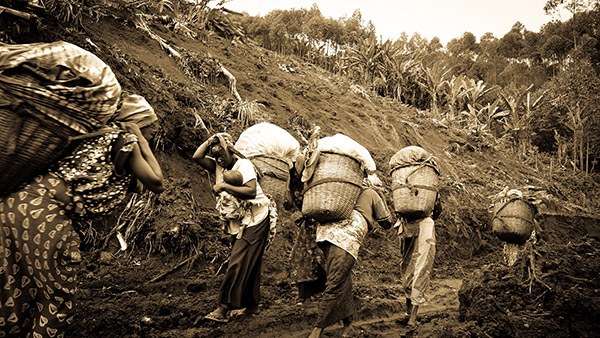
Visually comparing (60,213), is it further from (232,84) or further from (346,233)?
(232,84)

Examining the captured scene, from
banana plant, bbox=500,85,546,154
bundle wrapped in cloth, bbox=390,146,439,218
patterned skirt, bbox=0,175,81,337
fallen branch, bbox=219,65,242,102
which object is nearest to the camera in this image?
patterned skirt, bbox=0,175,81,337

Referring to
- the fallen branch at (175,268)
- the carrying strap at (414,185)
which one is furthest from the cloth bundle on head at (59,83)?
the carrying strap at (414,185)

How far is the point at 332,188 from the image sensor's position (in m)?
4.06

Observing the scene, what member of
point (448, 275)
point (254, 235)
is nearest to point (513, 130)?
point (448, 275)

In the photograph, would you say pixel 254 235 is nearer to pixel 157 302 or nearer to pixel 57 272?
pixel 157 302

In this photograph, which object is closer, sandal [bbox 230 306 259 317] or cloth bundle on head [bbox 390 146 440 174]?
sandal [bbox 230 306 259 317]

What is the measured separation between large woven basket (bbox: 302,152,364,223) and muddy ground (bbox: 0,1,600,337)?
1179 millimetres

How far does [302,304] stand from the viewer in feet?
16.6

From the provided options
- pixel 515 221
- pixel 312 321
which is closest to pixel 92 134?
pixel 312 321

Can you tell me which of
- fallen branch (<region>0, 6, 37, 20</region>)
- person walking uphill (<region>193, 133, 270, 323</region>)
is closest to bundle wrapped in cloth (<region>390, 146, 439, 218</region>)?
person walking uphill (<region>193, 133, 270, 323</region>)

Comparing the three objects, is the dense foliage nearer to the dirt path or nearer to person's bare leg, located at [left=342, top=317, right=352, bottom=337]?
the dirt path

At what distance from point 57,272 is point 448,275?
7.05 meters

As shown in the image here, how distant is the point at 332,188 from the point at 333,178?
0.09m

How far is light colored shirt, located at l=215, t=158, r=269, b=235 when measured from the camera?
430 centimetres
